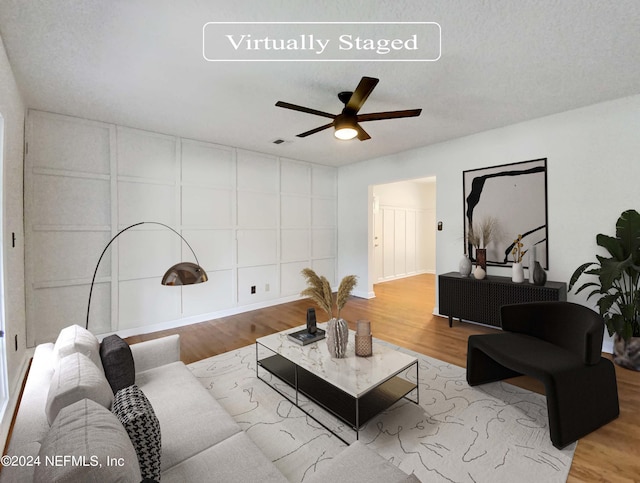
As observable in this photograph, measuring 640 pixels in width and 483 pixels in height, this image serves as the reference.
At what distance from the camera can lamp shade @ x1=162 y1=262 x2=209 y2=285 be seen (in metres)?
2.39

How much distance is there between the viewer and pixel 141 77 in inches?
105

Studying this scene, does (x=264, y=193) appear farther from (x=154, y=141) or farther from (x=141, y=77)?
(x=141, y=77)

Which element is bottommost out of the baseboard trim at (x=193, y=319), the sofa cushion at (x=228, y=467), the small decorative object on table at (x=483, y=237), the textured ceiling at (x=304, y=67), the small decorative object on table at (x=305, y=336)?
the baseboard trim at (x=193, y=319)

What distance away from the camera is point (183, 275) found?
2420 mm

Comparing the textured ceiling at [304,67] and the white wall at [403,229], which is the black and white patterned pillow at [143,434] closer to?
the textured ceiling at [304,67]

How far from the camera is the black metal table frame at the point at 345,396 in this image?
1967 millimetres

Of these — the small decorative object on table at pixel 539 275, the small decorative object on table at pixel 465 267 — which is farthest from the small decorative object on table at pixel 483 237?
the small decorative object on table at pixel 539 275

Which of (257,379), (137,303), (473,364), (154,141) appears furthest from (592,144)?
(137,303)

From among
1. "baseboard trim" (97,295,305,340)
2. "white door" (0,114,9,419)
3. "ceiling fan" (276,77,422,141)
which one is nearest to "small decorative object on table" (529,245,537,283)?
"ceiling fan" (276,77,422,141)

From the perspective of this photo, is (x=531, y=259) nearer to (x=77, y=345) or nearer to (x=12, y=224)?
(x=77, y=345)

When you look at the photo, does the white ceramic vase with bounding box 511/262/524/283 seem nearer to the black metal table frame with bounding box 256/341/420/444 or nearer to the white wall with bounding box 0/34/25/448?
the black metal table frame with bounding box 256/341/420/444

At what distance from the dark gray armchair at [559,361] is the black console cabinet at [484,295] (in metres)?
1.02

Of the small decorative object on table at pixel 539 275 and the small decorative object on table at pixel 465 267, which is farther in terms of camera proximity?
the small decorative object on table at pixel 465 267

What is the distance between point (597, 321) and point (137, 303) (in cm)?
475
